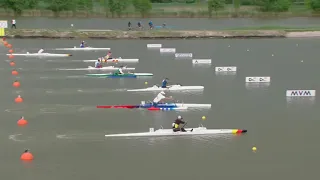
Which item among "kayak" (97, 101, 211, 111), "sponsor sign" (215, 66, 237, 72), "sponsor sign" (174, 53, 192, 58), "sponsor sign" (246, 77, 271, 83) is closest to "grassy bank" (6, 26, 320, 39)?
"sponsor sign" (174, 53, 192, 58)

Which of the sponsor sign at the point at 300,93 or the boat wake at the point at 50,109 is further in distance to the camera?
the sponsor sign at the point at 300,93

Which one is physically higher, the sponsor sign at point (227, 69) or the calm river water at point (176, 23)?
the calm river water at point (176, 23)

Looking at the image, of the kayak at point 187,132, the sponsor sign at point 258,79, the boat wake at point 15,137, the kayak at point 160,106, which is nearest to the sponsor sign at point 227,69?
the sponsor sign at point 258,79

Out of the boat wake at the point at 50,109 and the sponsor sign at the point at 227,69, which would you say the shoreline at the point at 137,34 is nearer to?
the sponsor sign at the point at 227,69

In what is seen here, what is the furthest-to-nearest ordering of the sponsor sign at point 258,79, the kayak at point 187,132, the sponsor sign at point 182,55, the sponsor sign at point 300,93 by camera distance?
the sponsor sign at point 182,55 < the sponsor sign at point 258,79 < the sponsor sign at point 300,93 < the kayak at point 187,132

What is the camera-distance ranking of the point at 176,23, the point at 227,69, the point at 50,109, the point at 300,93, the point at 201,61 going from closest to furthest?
the point at 50,109
the point at 300,93
the point at 227,69
the point at 201,61
the point at 176,23

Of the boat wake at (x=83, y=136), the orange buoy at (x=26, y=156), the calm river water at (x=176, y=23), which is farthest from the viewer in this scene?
the calm river water at (x=176, y=23)

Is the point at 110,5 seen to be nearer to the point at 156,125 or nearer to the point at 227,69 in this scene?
the point at 227,69

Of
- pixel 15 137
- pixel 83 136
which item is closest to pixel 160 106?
pixel 83 136

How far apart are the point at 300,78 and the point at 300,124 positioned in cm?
1117

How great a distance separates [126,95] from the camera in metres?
28.4

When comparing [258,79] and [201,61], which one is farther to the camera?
[201,61]

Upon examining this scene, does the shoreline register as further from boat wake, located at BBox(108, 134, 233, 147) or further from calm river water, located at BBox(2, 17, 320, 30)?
boat wake, located at BBox(108, 134, 233, 147)

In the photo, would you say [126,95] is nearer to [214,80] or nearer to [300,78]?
[214,80]
